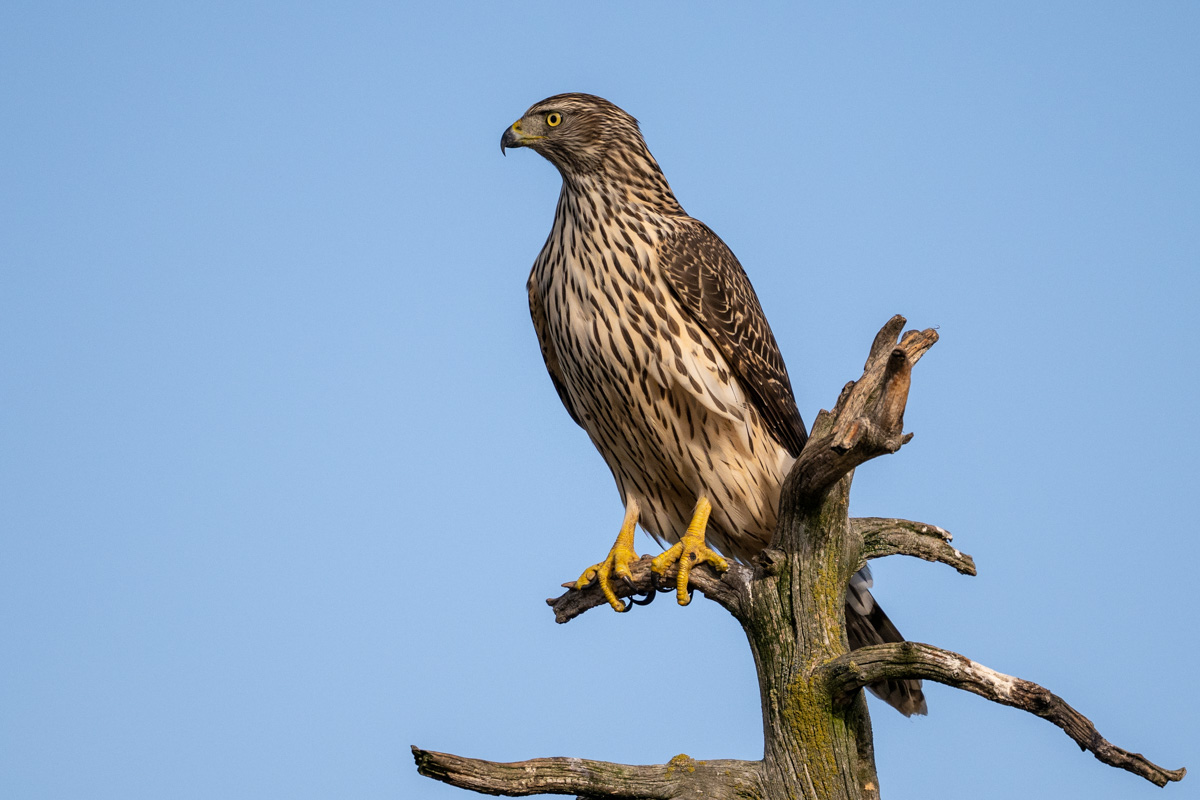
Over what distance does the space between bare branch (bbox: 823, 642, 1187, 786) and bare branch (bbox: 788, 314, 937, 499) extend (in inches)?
25.5

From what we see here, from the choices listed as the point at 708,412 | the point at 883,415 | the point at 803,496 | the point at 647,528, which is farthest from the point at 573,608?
the point at 883,415

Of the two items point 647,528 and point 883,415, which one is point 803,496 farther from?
point 647,528

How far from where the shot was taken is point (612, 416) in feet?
16.7

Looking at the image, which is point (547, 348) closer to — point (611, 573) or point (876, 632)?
point (611, 573)

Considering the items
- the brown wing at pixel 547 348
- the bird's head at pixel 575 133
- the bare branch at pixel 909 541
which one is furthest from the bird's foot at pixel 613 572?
the bird's head at pixel 575 133

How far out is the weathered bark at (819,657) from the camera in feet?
12.5

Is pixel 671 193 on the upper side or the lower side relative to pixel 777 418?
upper

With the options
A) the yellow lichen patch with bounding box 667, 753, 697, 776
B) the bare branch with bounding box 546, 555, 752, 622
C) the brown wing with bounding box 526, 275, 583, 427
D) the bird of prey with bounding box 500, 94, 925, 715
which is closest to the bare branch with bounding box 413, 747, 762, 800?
the yellow lichen patch with bounding box 667, 753, 697, 776

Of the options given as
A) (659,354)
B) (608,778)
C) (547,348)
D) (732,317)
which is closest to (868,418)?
(659,354)

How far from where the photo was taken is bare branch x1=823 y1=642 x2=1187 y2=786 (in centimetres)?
356

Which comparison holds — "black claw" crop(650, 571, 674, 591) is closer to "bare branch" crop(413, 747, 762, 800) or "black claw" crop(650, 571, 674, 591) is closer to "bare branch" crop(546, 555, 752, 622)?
"bare branch" crop(546, 555, 752, 622)

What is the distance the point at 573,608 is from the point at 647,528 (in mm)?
619

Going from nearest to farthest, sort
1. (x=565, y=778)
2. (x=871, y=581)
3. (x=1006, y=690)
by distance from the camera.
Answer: (x=1006, y=690) < (x=565, y=778) < (x=871, y=581)

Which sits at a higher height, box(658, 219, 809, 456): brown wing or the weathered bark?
box(658, 219, 809, 456): brown wing
